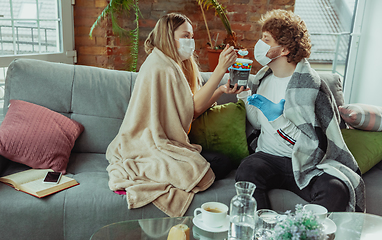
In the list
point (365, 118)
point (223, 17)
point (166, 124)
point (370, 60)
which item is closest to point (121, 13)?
point (223, 17)

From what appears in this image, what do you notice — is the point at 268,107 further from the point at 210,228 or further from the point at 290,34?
the point at 210,228

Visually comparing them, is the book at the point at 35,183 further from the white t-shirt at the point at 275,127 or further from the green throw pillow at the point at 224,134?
the white t-shirt at the point at 275,127

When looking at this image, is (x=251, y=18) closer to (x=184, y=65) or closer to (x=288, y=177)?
(x=184, y=65)

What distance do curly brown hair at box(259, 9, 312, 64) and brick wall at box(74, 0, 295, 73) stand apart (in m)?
1.43

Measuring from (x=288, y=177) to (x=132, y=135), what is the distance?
0.81 meters

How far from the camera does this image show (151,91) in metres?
1.74

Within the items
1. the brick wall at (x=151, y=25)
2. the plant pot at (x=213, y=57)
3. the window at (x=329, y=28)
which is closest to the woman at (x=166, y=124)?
the plant pot at (x=213, y=57)

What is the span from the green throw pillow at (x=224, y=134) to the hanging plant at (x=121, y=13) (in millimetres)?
1226

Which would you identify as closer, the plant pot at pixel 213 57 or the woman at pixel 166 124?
the woman at pixel 166 124

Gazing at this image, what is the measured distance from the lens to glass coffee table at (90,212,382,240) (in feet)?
3.73

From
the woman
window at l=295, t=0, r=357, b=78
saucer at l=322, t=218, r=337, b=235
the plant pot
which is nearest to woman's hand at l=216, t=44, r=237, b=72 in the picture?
the woman

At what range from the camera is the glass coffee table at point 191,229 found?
114 centimetres

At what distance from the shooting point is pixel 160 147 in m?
1.69

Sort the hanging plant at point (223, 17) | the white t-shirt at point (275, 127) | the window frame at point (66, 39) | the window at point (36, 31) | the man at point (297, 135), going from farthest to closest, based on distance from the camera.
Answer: the hanging plant at point (223, 17) → the window frame at point (66, 39) → the window at point (36, 31) → the white t-shirt at point (275, 127) → the man at point (297, 135)
